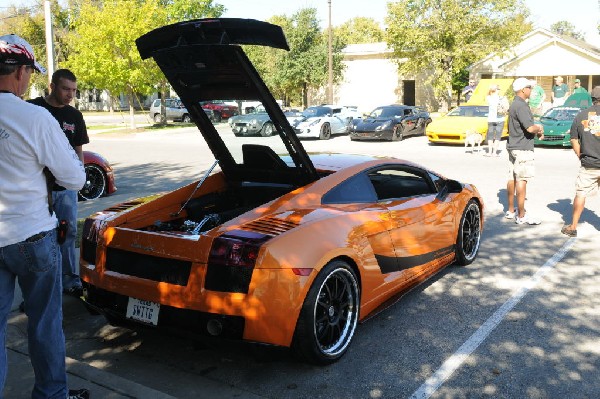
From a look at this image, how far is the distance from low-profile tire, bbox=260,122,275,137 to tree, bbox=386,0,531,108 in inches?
1177

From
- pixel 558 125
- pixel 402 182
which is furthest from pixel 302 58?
pixel 402 182

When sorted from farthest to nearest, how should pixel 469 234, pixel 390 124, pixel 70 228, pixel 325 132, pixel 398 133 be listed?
1. pixel 325 132
2. pixel 398 133
3. pixel 390 124
4. pixel 469 234
5. pixel 70 228

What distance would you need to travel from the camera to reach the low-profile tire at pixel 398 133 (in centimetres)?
1998

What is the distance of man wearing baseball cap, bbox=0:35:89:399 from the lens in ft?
8.44

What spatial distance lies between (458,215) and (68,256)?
3630mm

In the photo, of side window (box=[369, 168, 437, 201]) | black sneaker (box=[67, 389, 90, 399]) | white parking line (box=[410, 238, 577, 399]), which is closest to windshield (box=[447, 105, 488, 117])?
white parking line (box=[410, 238, 577, 399])

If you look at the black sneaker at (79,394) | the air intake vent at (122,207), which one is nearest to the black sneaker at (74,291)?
the air intake vent at (122,207)

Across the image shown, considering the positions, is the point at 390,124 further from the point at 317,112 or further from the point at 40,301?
the point at 40,301

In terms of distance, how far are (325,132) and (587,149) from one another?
51.2 ft

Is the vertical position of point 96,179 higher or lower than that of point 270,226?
lower

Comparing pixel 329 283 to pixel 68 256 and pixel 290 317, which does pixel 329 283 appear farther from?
pixel 68 256

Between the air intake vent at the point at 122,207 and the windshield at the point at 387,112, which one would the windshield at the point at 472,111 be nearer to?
the windshield at the point at 387,112

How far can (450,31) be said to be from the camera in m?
32.2

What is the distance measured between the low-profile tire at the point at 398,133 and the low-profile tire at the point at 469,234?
1430 centimetres
